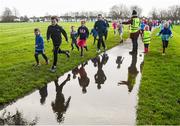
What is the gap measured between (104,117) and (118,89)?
2742 mm

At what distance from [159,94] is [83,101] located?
7.18 feet

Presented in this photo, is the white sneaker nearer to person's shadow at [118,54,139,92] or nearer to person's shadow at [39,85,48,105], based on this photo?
person's shadow at [39,85,48,105]

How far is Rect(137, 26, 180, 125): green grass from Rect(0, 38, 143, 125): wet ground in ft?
0.86

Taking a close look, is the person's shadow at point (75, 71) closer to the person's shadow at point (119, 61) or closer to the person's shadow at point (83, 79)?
the person's shadow at point (83, 79)

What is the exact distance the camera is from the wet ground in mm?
7797

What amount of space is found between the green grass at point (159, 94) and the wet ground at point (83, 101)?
26 cm

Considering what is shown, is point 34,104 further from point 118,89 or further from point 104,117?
point 118,89

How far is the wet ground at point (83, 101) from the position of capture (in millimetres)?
7797

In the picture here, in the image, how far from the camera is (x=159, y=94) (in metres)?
9.70

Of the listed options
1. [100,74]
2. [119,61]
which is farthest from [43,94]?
[119,61]

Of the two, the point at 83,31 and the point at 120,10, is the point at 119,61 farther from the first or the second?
the point at 120,10

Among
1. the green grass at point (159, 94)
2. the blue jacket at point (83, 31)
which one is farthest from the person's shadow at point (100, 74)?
the blue jacket at point (83, 31)

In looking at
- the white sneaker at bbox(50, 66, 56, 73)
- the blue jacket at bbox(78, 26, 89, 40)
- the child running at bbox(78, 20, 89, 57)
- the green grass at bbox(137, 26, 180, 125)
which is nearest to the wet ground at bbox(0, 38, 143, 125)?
the green grass at bbox(137, 26, 180, 125)

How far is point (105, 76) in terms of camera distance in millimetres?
12586
